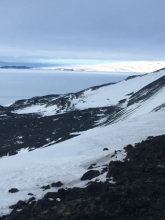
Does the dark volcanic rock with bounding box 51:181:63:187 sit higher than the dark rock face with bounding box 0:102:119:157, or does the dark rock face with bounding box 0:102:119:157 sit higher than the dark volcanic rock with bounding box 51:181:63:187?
the dark volcanic rock with bounding box 51:181:63:187

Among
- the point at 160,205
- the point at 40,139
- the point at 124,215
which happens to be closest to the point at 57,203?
the point at 124,215

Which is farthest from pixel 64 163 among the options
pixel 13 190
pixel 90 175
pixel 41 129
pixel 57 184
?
pixel 41 129

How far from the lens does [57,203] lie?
10203mm

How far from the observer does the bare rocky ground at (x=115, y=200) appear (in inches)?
326

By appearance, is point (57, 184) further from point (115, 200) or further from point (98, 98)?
point (98, 98)

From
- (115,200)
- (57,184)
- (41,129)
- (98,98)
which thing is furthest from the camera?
(98,98)

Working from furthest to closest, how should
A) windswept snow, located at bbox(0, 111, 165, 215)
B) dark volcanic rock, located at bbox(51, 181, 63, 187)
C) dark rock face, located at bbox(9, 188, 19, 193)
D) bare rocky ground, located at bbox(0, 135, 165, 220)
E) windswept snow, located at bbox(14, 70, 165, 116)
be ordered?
windswept snow, located at bbox(14, 70, 165, 116), windswept snow, located at bbox(0, 111, 165, 215), dark rock face, located at bbox(9, 188, 19, 193), dark volcanic rock, located at bbox(51, 181, 63, 187), bare rocky ground, located at bbox(0, 135, 165, 220)

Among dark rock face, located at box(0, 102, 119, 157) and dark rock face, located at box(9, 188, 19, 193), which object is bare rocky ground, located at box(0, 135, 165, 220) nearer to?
dark rock face, located at box(9, 188, 19, 193)

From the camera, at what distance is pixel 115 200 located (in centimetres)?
912

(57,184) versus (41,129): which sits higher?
(57,184)

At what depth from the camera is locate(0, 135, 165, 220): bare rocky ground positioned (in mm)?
8289

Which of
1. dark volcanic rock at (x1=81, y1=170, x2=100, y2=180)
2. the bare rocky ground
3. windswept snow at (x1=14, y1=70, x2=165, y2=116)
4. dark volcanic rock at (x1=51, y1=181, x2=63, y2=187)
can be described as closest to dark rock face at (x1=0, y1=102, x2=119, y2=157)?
windswept snow at (x1=14, y1=70, x2=165, y2=116)

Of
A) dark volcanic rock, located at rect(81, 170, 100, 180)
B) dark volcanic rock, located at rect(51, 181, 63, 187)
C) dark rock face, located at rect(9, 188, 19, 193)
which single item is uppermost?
dark volcanic rock, located at rect(81, 170, 100, 180)

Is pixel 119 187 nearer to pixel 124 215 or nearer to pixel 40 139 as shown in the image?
pixel 124 215
